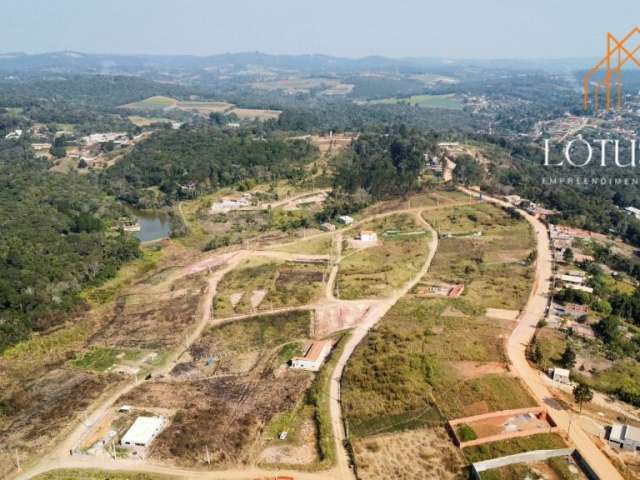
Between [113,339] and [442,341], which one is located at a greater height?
[442,341]

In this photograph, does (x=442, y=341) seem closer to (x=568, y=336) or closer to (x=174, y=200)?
(x=568, y=336)

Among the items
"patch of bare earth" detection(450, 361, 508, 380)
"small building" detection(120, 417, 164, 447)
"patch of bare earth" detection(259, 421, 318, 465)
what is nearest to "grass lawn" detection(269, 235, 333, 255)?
"patch of bare earth" detection(450, 361, 508, 380)

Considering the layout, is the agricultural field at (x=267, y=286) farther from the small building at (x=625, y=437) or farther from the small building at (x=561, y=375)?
the small building at (x=625, y=437)

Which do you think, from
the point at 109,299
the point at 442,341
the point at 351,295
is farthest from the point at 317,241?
the point at 442,341

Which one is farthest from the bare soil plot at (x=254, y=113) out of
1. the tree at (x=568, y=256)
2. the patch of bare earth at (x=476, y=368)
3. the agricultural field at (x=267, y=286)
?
the patch of bare earth at (x=476, y=368)

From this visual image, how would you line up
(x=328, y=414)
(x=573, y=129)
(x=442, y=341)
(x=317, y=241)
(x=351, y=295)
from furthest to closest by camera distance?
(x=573, y=129) < (x=317, y=241) < (x=351, y=295) < (x=442, y=341) < (x=328, y=414)

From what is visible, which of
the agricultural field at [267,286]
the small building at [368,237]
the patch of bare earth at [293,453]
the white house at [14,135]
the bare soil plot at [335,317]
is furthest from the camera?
the white house at [14,135]

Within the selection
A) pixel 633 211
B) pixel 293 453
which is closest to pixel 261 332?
pixel 293 453
